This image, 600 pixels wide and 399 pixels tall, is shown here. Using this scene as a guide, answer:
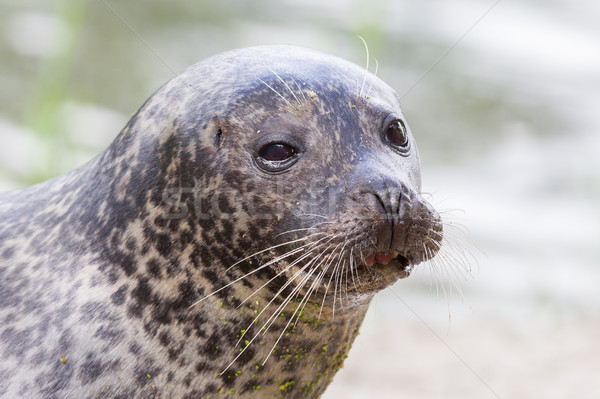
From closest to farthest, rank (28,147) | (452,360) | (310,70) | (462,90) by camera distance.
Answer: (310,70) → (452,360) → (28,147) → (462,90)

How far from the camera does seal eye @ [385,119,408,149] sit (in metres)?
2.97

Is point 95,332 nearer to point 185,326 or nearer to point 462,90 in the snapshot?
point 185,326

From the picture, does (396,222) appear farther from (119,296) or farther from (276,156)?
(119,296)

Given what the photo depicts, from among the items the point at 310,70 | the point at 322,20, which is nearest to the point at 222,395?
the point at 310,70

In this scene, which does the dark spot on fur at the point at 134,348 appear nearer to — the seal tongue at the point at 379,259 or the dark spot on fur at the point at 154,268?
the dark spot on fur at the point at 154,268

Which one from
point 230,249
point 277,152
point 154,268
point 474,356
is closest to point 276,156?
point 277,152

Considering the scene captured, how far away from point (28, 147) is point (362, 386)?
706cm

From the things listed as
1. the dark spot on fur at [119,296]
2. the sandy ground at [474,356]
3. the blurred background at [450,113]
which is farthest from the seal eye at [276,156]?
the blurred background at [450,113]

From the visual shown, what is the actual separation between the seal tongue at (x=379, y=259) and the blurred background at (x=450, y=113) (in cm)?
455

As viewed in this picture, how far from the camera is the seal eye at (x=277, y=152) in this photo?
275 centimetres

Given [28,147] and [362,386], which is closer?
[362,386]

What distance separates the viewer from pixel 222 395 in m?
2.84

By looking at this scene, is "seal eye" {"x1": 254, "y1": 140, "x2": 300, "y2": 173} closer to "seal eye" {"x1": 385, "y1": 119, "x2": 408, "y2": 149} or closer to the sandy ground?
"seal eye" {"x1": 385, "y1": 119, "x2": 408, "y2": 149}

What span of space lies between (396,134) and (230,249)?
2.54ft
